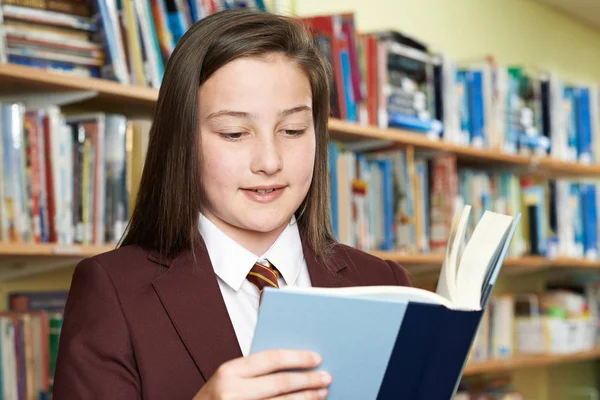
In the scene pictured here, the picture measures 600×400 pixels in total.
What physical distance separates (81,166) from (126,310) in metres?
0.99

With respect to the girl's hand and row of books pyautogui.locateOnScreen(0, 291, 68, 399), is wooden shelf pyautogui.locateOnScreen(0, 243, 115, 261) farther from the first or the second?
the girl's hand

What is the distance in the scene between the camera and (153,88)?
2.07m

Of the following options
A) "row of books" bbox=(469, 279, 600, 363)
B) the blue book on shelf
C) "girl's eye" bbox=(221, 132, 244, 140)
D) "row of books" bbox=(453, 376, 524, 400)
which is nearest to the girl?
"girl's eye" bbox=(221, 132, 244, 140)

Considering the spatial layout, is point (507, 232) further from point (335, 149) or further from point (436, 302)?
point (335, 149)

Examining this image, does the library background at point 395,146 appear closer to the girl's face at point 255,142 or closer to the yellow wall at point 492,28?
the yellow wall at point 492,28

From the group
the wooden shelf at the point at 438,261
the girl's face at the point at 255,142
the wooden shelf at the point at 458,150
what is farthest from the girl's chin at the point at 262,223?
the wooden shelf at the point at 438,261

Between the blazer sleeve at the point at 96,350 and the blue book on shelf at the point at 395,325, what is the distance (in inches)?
9.8

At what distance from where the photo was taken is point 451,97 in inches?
124

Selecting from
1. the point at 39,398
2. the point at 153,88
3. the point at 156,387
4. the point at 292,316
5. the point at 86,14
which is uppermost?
the point at 86,14

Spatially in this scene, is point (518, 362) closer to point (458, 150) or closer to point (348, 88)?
point (458, 150)

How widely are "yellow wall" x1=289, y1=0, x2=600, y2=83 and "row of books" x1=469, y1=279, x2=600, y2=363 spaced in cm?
112

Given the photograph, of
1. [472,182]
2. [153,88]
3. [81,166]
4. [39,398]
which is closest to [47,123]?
[81,166]

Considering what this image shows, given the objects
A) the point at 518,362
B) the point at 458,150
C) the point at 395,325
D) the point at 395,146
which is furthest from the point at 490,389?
the point at 395,325

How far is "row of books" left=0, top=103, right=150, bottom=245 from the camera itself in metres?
1.84
